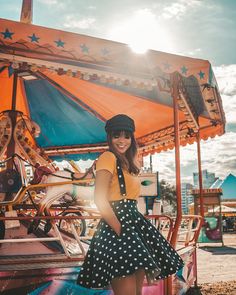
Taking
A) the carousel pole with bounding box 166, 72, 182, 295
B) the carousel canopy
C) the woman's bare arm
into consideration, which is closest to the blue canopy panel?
the carousel canopy

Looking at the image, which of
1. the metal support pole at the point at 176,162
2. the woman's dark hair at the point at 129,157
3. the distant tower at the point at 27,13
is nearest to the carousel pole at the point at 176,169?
the metal support pole at the point at 176,162

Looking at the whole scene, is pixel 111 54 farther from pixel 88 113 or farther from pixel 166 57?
pixel 88 113

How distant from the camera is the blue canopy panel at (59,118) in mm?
8750

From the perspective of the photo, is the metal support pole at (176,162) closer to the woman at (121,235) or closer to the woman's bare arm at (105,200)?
the woman at (121,235)

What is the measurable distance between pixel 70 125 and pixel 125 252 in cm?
784

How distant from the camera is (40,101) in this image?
9.09 m

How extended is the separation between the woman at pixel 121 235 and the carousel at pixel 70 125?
1501 millimetres

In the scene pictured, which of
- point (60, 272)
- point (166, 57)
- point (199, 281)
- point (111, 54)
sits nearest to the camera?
point (60, 272)

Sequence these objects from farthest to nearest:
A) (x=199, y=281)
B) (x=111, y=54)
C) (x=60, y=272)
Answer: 1. (x=199, y=281)
2. (x=111, y=54)
3. (x=60, y=272)

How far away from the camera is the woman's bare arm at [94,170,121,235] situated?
2236 mm

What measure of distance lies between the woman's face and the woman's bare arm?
11.2 inches

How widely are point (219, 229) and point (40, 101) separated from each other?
45.5ft

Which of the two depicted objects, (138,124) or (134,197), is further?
(138,124)

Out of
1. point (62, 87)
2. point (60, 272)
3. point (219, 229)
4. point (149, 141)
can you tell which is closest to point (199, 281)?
point (149, 141)
